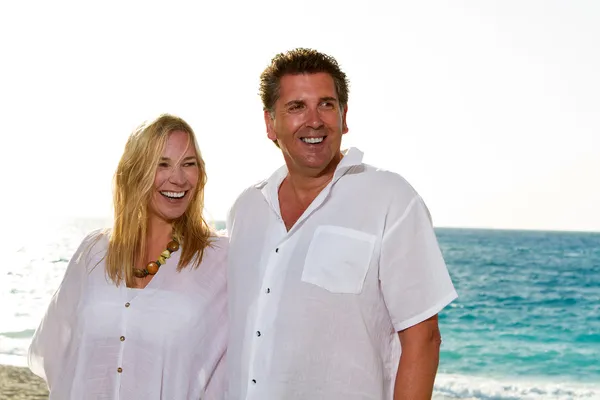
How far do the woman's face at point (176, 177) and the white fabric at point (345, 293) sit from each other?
0.58 metres

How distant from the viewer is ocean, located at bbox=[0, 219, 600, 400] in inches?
583

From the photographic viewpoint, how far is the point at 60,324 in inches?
136

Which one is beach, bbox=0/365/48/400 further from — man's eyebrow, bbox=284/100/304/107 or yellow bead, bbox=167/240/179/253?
man's eyebrow, bbox=284/100/304/107

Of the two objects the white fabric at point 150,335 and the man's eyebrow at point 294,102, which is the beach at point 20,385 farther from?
the man's eyebrow at point 294,102

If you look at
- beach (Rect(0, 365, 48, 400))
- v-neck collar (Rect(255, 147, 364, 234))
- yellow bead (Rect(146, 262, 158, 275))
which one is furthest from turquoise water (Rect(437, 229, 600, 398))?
v-neck collar (Rect(255, 147, 364, 234))

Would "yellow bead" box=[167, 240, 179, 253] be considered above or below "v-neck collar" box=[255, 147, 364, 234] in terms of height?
below

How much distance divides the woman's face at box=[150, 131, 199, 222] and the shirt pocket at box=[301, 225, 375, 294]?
0.71 m

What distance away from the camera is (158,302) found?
3.26m

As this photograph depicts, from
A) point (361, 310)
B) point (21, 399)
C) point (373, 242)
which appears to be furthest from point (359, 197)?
point (21, 399)

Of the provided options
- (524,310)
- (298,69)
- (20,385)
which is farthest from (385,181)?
(524,310)

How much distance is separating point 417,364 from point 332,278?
40cm

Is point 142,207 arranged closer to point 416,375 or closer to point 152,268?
point 152,268

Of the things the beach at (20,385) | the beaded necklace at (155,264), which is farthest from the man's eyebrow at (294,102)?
the beach at (20,385)

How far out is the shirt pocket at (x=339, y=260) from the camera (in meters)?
2.80
